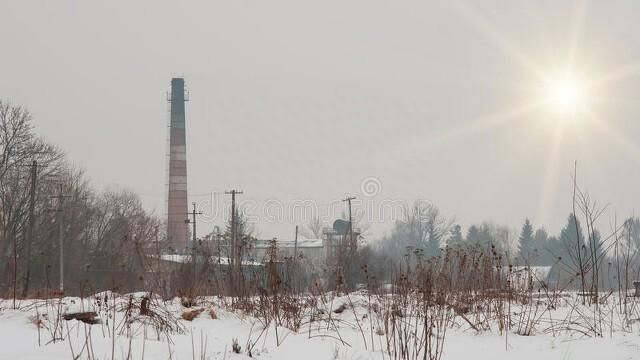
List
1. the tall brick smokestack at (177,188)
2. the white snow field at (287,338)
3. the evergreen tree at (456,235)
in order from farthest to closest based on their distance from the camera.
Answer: the evergreen tree at (456,235) < the tall brick smokestack at (177,188) < the white snow field at (287,338)

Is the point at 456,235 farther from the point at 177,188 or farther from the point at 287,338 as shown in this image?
the point at 287,338

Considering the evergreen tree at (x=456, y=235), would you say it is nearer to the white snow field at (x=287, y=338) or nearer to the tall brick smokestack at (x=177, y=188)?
the tall brick smokestack at (x=177, y=188)

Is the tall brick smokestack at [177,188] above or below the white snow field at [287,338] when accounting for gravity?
above

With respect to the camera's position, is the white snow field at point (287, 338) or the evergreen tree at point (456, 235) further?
the evergreen tree at point (456, 235)

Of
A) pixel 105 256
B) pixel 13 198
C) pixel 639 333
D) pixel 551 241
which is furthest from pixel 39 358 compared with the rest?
pixel 551 241

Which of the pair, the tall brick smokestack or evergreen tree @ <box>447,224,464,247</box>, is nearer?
the tall brick smokestack

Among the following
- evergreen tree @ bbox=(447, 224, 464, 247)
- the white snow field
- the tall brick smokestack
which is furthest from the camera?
evergreen tree @ bbox=(447, 224, 464, 247)

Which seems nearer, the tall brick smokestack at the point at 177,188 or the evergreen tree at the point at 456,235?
the tall brick smokestack at the point at 177,188

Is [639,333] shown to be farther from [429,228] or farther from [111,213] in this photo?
[429,228]

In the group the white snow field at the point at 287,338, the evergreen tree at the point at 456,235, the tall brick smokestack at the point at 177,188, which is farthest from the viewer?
the evergreen tree at the point at 456,235

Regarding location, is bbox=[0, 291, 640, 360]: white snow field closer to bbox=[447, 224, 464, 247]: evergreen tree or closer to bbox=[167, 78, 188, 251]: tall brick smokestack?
bbox=[167, 78, 188, 251]: tall brick smokestack

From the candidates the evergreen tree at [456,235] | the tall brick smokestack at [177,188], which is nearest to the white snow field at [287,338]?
the tall brick smokestack at [177,188]

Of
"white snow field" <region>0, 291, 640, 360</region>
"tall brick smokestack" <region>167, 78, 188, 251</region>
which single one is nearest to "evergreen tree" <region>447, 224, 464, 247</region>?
"tall brick smokestack" <region>167, 78, 188, 251</region>

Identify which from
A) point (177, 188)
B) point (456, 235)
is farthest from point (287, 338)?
point (456, 235)
